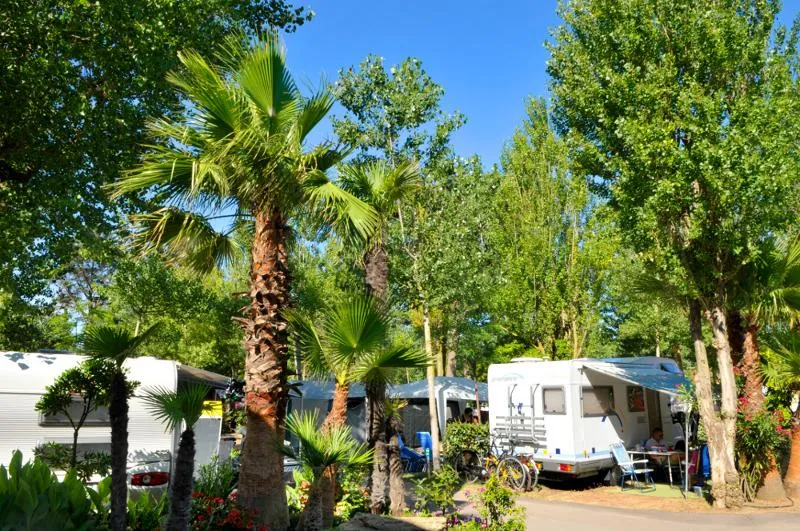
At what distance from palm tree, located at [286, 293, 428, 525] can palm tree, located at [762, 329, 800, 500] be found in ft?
26.6

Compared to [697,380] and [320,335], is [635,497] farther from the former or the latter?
[320,335]

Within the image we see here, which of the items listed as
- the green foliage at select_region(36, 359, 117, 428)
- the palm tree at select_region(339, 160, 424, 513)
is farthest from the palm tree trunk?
the palm tree at select_region(339, 160, 424, 513)

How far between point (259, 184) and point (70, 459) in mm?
5164

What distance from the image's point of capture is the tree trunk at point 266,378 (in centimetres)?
667

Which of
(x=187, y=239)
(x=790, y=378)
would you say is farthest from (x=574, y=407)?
(x=187, y=239)

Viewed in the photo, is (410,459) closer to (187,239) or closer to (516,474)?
(516,474)

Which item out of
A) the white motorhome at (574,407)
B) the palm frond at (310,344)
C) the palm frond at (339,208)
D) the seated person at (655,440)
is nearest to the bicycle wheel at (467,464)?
the white motorhome at (574,407)

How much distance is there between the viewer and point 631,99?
460 inches

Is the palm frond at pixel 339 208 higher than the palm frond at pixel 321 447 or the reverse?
higher

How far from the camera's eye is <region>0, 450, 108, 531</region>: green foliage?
5090 mm

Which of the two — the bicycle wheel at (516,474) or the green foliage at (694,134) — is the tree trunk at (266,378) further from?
the bicycle wheel at (516,474)

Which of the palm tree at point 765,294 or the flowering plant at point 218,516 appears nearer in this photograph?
the flowering plant at point 218,516

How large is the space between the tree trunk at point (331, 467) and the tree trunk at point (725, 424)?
294 inches

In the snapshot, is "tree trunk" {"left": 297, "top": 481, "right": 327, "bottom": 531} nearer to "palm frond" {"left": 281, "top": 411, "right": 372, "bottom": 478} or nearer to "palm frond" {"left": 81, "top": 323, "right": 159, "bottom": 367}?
"palm frond" {"left": 281, "top": 411, "right": 372, "bottom": 478}
